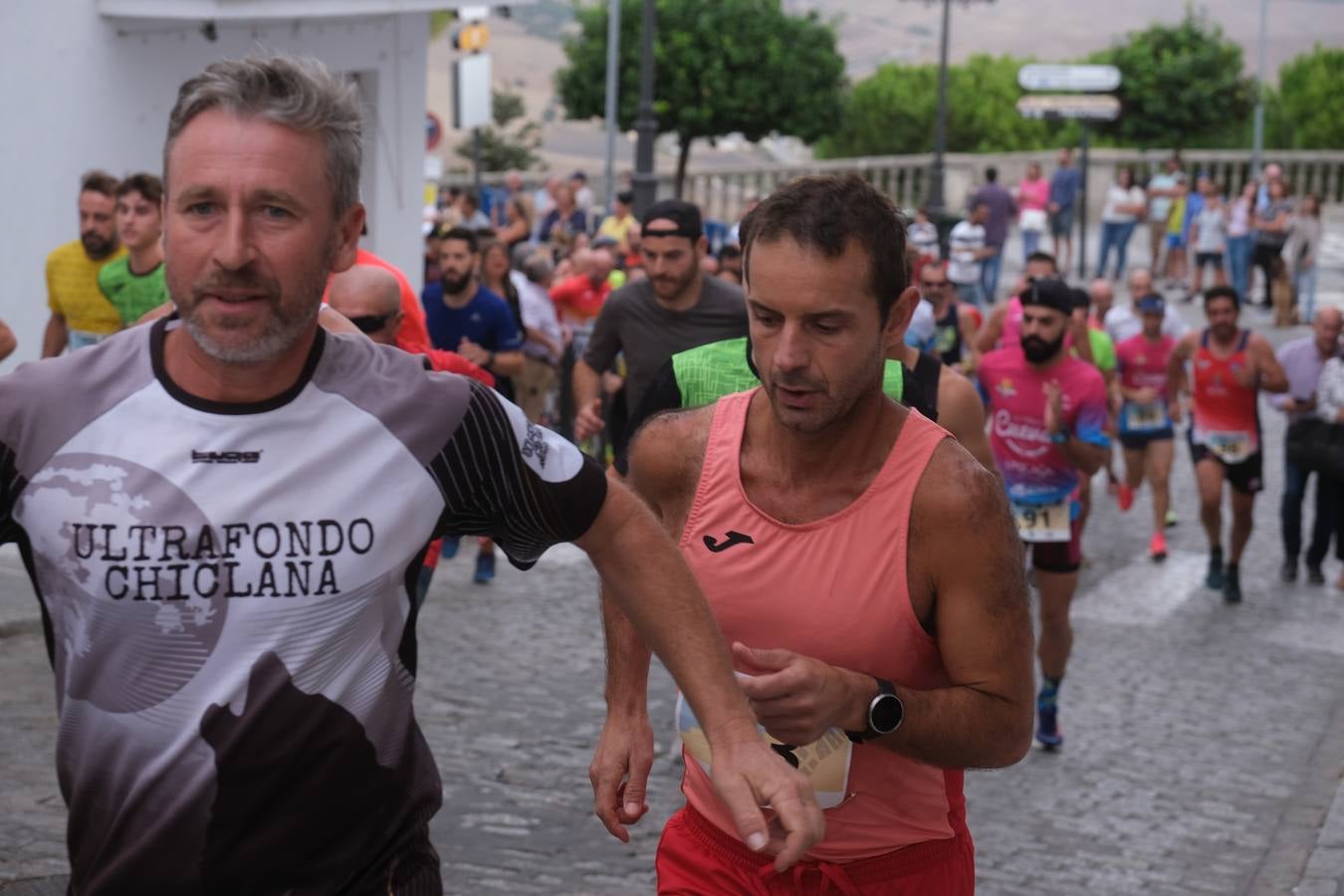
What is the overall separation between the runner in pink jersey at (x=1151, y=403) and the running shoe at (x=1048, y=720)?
17.5 feet

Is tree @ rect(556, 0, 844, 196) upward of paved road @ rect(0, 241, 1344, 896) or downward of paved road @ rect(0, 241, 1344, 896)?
upward

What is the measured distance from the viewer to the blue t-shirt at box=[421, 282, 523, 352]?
11.2 meters

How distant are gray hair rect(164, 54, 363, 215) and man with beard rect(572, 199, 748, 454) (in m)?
5.78

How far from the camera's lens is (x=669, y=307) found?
28.2 feet

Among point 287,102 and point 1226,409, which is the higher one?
point 287,102

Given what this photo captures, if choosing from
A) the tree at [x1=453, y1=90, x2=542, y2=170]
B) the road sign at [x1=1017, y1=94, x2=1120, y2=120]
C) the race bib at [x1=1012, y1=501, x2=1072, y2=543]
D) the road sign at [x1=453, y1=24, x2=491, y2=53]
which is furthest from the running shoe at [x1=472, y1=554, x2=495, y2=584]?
the tree at [x1=453, y1=90, x2=542, y2=170]

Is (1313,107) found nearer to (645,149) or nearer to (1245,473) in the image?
(645,149)

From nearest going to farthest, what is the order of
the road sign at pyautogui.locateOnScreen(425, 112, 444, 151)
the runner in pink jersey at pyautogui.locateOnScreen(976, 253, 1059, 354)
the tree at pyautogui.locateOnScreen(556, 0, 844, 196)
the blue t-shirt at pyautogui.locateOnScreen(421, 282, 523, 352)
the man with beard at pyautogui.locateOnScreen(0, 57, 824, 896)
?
the man with beard at pyautogui.locateOnScreen(0, 57, 824, 896), the blue t-shirt at pyautogui.locateOnScreen(421, 282, 523, 352), the runner in pink jersey at pyautogui.locateOnScreen(976, 253, 1059, 354), the road sign at pyautogui.locateOnScreen(425, 112, 444, 151), the tree at pyautogui.locateOnScreen(556, 0, 844, 196)

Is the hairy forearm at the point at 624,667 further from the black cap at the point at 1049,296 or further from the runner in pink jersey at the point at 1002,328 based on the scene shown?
the runner in pink jersey at the point at 1002,328

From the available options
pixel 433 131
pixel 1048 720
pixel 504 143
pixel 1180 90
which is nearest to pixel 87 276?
pixel 1048 720

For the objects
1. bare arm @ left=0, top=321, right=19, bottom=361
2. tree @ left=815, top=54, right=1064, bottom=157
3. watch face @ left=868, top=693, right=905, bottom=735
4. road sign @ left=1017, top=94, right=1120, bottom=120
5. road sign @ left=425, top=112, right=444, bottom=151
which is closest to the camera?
watch face @ left=868, top=693, right=905, bottom=735

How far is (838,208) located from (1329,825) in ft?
16.6

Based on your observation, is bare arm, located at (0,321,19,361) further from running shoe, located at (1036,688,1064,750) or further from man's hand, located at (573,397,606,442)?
running shoe, located at (1036,688,1064,750)

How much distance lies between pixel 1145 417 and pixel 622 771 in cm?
1103
